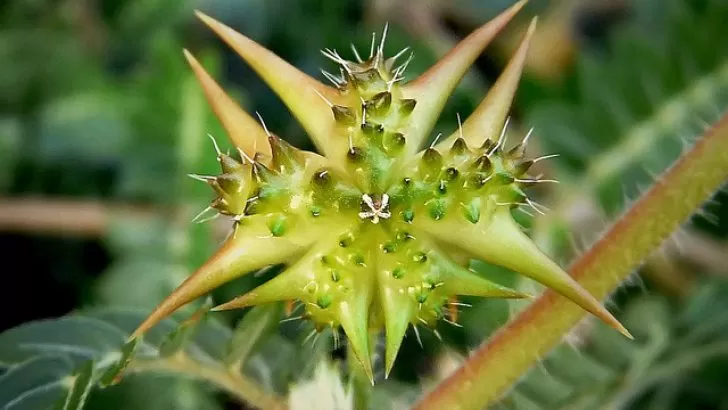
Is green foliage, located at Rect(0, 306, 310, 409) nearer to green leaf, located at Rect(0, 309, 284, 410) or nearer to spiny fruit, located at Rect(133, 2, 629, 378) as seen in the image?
green leaf, located at Rect(0, 309, 284, 410)

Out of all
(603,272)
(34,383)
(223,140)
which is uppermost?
(603,272)

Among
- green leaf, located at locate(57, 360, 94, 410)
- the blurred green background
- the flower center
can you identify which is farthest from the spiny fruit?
the blurred green background

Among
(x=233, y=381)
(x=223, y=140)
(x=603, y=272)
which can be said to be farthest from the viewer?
(x=223, y=140)

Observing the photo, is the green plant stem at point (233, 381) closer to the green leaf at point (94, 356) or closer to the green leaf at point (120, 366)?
the green leaf at point (94, 356)

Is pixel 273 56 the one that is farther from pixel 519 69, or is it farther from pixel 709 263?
pixel 709 263

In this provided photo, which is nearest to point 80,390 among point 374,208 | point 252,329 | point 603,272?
point 252,329

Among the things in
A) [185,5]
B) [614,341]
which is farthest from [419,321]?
[185,5]

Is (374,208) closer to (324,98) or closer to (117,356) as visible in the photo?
(324,98)
